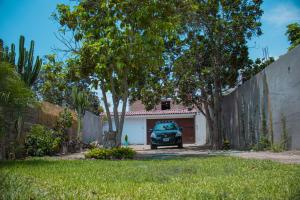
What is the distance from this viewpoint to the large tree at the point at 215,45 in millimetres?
22453

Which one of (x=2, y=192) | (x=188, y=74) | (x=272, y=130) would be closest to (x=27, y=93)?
(x=2, y=192)

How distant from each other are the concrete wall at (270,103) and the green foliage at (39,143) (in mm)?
8625

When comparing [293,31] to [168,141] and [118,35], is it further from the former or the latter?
[118,35]

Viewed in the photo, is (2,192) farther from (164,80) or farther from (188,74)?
(164,80)

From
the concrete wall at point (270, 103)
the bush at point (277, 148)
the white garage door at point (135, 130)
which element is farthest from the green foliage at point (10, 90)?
the white garage door at point (135, 130)

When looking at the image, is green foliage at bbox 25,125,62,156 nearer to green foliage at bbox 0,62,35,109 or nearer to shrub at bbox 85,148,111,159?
shrub at bbox 85,148,111,159

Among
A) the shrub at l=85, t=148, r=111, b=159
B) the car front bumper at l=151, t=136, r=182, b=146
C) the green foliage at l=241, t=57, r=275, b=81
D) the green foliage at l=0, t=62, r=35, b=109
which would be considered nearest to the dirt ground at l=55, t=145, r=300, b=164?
the shrub at l=85, t=148, r=111, b=159

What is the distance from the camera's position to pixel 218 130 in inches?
972

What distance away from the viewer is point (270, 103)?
54.4ft

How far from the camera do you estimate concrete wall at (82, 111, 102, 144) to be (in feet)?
90.1

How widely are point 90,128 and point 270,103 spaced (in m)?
16.4

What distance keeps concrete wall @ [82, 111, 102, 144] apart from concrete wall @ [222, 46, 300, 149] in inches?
372

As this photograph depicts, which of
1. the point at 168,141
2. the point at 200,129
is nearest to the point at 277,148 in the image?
the point at 168,141

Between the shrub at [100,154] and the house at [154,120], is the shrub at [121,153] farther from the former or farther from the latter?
the house at [154,120]
